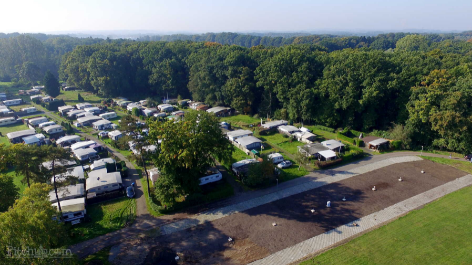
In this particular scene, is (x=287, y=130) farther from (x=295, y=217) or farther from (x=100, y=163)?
(x=100, y=163)

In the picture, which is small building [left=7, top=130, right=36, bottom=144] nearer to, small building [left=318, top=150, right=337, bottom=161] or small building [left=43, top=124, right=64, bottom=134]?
small building [left=43, top=124, right=64, bottom=134]

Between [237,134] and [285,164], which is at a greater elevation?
[237,134]

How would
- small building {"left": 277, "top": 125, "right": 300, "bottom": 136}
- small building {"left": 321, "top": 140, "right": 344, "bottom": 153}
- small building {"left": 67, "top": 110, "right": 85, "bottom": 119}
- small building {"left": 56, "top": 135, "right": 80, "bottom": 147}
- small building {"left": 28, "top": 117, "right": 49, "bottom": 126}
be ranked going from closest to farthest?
small building {"left": 321, "top": 140, "right": 344, "bottom": 153}, small building {"left": 56, "top": 135, "right": 80, "bottom": 147}, small building {"left": 277, "top": 125, "right": 300, "bottom": 136}, small building {"left": 28, "top": 117, "right": 49, "bottom": 126}, small building {"left": 67, "top": 110, "right": 85, "bottom": 119}

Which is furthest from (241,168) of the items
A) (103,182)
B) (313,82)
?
(313,82)

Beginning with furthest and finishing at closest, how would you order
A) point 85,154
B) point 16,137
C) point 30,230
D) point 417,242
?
point 16,137
point 85,154
point 417,242
point 30,230

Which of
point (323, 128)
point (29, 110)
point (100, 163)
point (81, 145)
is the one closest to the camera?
point (100, 163)

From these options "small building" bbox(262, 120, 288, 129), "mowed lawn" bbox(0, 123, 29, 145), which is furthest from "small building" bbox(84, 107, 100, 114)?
"small building" bbox(262, 120, 288, 129)

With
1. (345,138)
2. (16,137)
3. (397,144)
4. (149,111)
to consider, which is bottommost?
(345,138)
